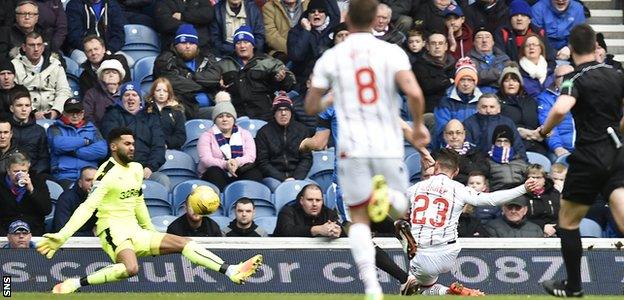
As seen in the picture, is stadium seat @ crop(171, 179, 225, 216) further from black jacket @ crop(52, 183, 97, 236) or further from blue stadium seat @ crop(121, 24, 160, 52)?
blue stadium seat @ crop(121, 24, 160, 52)

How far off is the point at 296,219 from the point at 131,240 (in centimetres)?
249

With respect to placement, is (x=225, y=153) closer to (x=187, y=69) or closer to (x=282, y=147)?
(x=282, y=147)

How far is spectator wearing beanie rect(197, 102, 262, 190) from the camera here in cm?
1791

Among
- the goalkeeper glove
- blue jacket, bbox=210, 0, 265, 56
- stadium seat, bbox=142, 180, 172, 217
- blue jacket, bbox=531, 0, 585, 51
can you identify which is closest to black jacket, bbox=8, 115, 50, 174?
stadium seat, bbox=142, 180, 172, 217

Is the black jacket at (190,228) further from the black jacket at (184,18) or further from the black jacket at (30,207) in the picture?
the black jacket at (184,18)

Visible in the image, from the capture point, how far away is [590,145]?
11719 millimetres

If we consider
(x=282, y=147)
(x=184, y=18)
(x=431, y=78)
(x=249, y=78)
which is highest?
(x=184, y=18)

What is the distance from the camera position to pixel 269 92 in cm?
1934

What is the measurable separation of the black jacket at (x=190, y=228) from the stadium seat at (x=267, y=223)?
31.5 inches

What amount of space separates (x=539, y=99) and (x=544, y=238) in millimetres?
3410

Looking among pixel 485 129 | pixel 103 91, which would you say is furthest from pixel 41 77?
pixel 485 129

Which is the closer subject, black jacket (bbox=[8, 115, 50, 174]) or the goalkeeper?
the goalkeeper

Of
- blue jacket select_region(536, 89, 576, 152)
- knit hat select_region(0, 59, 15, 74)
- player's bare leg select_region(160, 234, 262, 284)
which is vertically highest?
knit hat select_region(0, 59, 15, 74)

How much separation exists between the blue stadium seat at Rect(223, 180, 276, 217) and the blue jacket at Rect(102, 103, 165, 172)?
3.09 ft
